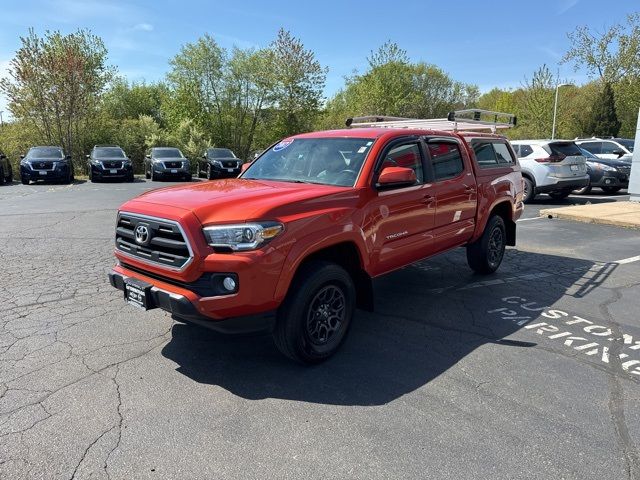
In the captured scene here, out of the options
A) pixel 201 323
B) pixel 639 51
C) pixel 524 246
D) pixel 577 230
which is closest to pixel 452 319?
pixel 201 323

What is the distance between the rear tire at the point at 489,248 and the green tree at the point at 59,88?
28449mm

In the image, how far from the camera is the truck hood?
3369 millimetres

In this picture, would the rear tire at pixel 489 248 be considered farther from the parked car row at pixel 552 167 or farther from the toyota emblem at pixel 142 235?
the parked car row at pixel 552 167

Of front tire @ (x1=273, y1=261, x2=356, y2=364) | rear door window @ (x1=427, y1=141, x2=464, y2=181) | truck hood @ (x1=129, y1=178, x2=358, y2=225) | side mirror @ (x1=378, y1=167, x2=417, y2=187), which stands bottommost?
front tire @ (x1=273, y1=261, x2=356, y2=364)

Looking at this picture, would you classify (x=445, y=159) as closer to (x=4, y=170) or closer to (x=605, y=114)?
(x=4, y=170)

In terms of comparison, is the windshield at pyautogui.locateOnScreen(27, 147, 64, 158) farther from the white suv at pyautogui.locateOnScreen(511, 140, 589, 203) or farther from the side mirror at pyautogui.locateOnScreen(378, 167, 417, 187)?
the side mirror at pyautogui.locateOnScreen(378, 167, 417, 187)

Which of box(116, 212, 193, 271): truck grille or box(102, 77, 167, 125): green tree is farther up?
box(102, 77, 167, 125): green tree

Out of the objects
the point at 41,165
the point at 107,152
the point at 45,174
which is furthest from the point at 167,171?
the point at 41,165

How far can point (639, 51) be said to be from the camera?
38719mm

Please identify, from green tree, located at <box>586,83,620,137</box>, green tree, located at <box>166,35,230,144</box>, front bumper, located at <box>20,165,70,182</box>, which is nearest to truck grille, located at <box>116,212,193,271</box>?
front bumper, located at <box>20,165,70,182</box>

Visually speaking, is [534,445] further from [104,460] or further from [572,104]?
[572,104]

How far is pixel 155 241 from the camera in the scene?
3.57 meters

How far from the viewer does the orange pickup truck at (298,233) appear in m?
3.29

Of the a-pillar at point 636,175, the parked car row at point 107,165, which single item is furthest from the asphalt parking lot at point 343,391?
the parked car row at point 107,165
